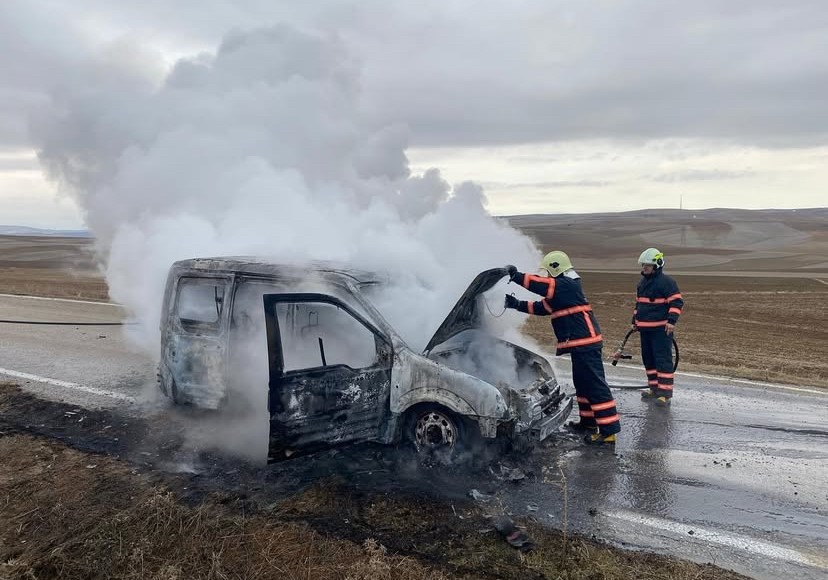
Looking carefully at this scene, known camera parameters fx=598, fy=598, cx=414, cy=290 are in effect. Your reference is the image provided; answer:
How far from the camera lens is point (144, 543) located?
3.75 m

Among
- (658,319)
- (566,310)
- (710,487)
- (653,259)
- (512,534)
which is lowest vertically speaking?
(710,487)

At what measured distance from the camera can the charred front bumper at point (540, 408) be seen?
16.1 feet

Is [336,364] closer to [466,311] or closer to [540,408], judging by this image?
[466,311]

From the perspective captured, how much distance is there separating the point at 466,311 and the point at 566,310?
3.77ft

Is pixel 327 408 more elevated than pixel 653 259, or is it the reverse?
pixel 653 259

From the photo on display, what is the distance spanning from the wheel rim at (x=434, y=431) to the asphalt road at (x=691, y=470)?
483mm

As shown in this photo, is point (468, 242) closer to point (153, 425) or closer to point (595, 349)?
point (595, 349)

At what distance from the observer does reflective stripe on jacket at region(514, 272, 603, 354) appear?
603 centimetres

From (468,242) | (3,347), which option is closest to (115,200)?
(3,347)

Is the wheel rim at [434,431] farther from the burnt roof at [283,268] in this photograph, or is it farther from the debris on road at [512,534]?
the burnt roof at [283,268]

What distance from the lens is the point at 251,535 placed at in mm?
3893

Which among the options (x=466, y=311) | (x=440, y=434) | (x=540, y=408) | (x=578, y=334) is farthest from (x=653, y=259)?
(x=440, y=434)

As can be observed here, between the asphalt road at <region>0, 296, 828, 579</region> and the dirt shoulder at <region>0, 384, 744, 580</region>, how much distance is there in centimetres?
47

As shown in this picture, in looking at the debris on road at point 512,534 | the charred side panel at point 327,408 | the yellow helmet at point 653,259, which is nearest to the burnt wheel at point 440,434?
the charred side panel at point 327,408
